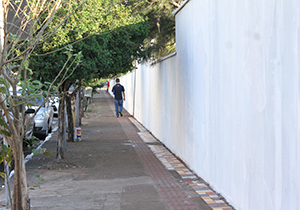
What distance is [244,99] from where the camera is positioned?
199 inches

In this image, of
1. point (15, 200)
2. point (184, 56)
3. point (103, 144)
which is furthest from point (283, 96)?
point (103, 144)

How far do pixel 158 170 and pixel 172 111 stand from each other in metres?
2.57

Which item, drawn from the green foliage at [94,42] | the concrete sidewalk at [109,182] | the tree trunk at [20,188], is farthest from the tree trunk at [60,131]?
the tree trunk at [20,188]

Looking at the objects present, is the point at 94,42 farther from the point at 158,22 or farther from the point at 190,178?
the point at 158,22

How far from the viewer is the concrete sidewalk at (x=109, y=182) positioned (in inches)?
232

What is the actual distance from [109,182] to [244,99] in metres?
3.23

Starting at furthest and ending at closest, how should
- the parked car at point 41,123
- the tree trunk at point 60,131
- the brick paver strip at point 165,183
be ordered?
the parked car at point 41,123 → the tree trunk at point 60,131 → the brick paver strip at point 165,183

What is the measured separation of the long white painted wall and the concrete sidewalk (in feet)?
2.19

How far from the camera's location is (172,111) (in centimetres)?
1058

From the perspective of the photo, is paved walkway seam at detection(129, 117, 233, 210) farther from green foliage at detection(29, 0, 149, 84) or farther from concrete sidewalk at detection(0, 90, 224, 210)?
green foliage at detection(29, 0, 149, 84)

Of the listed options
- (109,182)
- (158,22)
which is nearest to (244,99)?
(109,182)

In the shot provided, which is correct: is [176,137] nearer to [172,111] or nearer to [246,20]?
[172,111]

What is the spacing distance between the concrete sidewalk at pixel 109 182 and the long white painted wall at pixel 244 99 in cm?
67

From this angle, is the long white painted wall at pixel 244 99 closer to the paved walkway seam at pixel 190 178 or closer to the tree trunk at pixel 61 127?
the paved walkway seam at pixel 190 178
